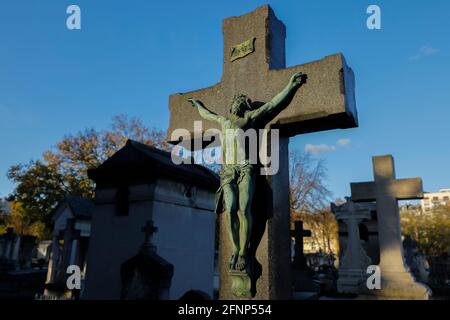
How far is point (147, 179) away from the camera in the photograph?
1047 cm

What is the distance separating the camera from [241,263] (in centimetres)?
316

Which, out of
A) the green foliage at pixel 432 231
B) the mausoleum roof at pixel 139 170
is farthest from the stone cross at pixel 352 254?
the green foliage at pixel 432 231

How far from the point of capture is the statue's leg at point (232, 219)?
127 inches

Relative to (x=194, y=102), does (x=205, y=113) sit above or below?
below

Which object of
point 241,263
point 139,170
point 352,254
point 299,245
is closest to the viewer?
point 241,263

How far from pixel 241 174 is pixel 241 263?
85 centimetres

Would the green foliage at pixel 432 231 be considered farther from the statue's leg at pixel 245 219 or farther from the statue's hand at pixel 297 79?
the statue's leg at pixel 245 219

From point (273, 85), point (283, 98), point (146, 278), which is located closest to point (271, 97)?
point (273, 85)

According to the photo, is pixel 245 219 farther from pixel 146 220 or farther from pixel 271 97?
pixel 146 220

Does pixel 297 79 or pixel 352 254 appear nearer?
pixel 297 79
